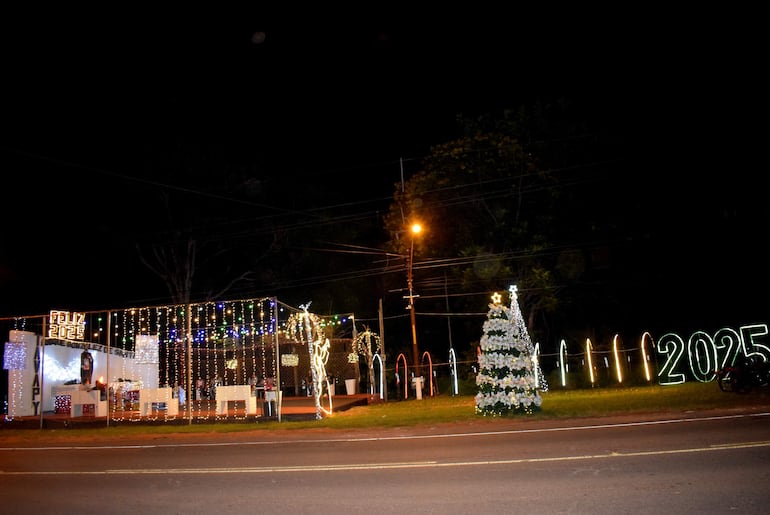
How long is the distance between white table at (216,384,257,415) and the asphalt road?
19.7ft

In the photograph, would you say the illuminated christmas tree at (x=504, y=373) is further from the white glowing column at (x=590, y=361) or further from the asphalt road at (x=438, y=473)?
the white glowing column at (x=590, y=361)

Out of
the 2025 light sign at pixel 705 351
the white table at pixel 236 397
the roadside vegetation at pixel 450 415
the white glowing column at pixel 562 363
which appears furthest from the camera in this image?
the white glowing column at pixel 562 363

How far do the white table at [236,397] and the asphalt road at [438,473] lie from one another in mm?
6007

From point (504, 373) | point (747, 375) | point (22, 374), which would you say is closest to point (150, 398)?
point (22, 374)

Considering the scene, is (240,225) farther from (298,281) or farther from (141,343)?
(141,343)

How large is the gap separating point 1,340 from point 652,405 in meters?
30.7

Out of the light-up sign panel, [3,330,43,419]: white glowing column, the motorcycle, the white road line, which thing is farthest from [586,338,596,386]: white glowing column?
[3,330,43,419]: white glowing column

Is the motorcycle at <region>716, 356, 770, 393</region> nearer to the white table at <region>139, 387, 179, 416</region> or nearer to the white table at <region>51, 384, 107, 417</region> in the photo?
the white table at <region>139, 387, 179, 416</region>

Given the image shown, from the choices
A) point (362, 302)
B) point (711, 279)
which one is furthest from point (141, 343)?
point (711, 279)

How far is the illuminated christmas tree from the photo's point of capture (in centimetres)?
1667

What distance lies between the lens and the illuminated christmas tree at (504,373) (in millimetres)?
16672

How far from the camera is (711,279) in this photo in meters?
32.2

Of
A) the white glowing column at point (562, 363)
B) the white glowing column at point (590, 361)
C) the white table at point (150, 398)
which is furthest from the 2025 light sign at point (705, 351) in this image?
the white table at point (150, 398)

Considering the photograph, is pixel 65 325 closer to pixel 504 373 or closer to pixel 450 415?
pixel 450 415
